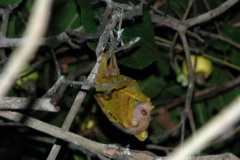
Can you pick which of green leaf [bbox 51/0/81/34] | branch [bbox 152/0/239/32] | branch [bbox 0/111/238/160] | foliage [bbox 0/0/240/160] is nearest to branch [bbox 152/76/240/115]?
foliage [bbox 0/0/240/160]

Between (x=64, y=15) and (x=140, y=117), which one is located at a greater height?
(x=64, y=15)

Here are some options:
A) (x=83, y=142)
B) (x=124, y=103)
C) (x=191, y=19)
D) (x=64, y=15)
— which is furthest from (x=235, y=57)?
(x=83, y=142)

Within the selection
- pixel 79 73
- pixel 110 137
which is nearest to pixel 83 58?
pixel 79 73

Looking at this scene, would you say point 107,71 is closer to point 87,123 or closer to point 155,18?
point 155,18

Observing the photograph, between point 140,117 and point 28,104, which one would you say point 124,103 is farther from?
point 28,104

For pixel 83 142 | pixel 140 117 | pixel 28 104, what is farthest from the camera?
pixel 140 117

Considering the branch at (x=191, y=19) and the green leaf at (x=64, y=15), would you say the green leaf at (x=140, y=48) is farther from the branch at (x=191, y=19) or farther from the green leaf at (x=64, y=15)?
the green leaf at (x=64, y=15)
